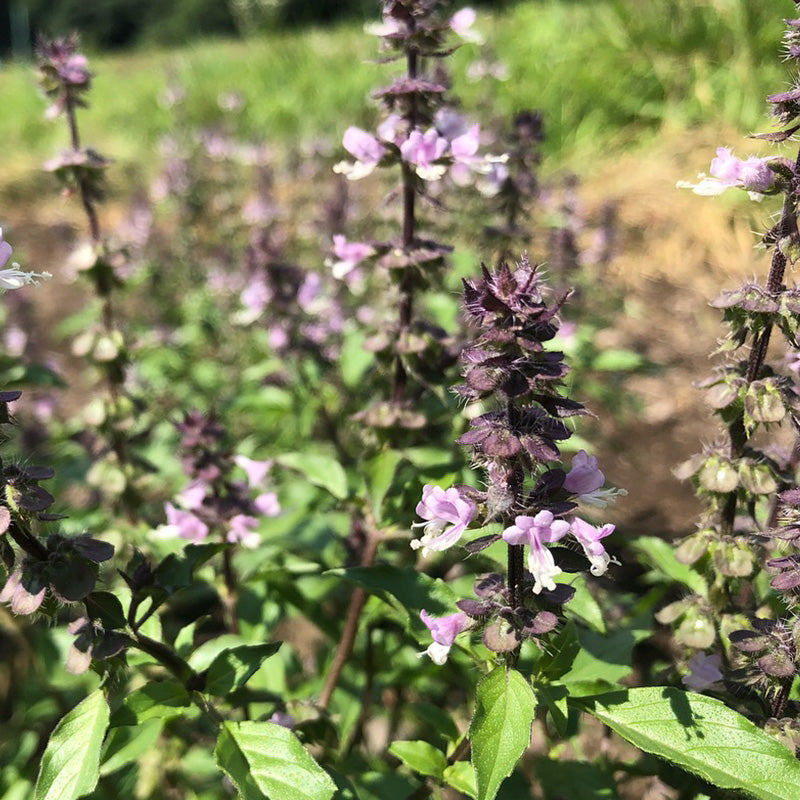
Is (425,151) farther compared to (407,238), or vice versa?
(407,238)

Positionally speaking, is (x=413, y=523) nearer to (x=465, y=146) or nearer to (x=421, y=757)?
(x=421, y=757)

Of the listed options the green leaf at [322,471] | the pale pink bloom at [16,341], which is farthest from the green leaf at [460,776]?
the pale pink bloom at [16,341]

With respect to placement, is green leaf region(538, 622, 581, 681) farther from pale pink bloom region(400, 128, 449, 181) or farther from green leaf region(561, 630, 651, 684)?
pale pink bloom region(400, 128, 449, 181)

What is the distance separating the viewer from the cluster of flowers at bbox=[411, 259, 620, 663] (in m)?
1.49

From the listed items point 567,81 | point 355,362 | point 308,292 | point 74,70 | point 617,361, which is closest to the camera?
point 74,70

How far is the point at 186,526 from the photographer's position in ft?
8.74

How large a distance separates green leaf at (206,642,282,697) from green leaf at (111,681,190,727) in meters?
0.08

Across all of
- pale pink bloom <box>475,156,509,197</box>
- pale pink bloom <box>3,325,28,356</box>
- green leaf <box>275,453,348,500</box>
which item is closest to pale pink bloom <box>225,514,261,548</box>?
green leaf <box>275,453,348,500</box>

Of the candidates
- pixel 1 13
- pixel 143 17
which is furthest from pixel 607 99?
pixel 1 13

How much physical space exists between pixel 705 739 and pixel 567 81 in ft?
37.5

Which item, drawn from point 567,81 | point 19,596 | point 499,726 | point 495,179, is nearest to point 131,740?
point 19,596

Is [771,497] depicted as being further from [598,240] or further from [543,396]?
[598,240]

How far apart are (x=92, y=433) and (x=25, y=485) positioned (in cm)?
247

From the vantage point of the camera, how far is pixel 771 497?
7.44ft
